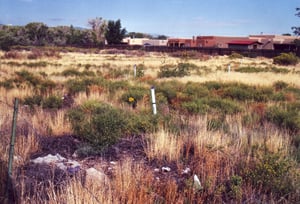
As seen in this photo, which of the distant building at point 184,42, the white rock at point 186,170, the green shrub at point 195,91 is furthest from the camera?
the distant building at point 184,42

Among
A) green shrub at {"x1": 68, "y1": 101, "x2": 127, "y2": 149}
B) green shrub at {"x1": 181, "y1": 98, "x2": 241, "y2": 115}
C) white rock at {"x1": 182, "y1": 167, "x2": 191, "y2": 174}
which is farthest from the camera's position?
green shrub at {"x1": 181, "y1": 98, "x2": 241, "y2": 115}

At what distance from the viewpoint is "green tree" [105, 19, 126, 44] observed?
101 metres

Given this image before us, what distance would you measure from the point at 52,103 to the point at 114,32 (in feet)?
301

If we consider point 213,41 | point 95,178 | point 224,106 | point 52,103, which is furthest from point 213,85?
point 213,41

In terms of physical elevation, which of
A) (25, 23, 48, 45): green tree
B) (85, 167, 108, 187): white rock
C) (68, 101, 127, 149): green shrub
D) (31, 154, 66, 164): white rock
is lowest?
(31, 154, 66, 164): white rock

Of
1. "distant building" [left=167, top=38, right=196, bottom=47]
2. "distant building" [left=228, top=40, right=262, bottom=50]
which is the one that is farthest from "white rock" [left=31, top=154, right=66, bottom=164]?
"distant building" [left=167, top=38, right=196, bottom=47]

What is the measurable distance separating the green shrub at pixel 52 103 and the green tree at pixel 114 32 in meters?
90.6

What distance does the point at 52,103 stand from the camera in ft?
41.5

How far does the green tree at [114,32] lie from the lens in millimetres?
101250

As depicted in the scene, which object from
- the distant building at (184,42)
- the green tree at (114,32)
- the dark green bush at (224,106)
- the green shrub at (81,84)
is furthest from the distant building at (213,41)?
the dark green bush at (224,106)

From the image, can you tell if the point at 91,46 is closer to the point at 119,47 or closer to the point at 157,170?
the point at 119,47

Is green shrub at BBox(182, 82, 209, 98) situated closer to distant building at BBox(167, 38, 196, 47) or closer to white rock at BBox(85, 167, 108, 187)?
white rock at BBox(85, 167, 108, 187)

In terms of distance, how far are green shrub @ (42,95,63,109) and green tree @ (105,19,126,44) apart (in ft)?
297

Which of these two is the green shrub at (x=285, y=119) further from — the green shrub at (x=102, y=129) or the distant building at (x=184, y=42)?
the distant building at (x=184, y=42)
